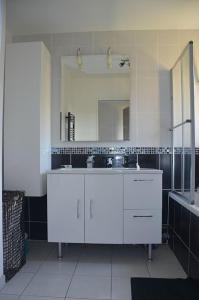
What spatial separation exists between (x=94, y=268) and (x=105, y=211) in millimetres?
465

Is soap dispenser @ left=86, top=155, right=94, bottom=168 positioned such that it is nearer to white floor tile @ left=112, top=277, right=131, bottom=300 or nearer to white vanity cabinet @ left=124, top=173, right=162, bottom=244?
white vanity cabinet @ left=124, top=173, right=162, bottom=244

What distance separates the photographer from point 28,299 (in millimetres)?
1635

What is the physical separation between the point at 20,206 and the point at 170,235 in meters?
1.46

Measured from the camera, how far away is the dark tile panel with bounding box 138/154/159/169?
2594 mm

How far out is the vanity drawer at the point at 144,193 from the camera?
2.16 meters

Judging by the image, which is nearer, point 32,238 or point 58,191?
point 58,191

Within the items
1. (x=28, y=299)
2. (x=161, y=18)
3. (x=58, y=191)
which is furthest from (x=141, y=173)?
(x=161, y=18)

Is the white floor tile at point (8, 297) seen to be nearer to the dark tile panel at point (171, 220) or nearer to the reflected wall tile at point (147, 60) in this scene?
the dark tile panel at point (171, 220)

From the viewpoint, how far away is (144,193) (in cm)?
217

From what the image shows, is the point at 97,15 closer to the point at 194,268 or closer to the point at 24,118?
the point at 24,118

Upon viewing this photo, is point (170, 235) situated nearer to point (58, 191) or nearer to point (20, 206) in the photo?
point (58, 191)

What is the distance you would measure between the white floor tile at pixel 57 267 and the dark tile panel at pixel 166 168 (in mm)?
1167

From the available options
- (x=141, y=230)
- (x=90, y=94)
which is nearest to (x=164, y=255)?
(x=141, y=230)

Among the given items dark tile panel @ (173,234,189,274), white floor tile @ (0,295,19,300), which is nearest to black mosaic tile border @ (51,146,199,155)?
dark tile panel @ (173,234,189,274)
